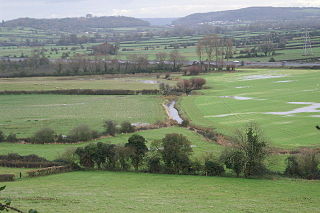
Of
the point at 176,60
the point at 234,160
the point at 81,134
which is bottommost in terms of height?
the point at 81,134

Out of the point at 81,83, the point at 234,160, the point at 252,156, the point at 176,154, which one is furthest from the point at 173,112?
the point at 81,83

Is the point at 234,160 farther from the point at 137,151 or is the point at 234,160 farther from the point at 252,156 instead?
the point at 137,151

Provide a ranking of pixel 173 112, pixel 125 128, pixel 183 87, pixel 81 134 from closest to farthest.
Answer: pixel 81 134 < pixel 125 128 < pixel 173 112 < pixel 183 87

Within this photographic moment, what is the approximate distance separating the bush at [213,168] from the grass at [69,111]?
20776 millimetres

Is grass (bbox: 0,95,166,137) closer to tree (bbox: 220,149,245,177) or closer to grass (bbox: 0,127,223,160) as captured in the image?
grass (bbox: 0,127,223,160)

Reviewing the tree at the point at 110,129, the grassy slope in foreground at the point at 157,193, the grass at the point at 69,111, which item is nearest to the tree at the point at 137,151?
the grassy slope in foreground at the point at 157,193

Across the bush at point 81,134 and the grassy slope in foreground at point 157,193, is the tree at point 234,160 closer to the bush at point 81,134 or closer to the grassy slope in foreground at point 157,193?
the grassy slope in foreground at point 157,193

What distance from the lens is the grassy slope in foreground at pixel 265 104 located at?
45.8 metres

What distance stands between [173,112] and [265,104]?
523 inches

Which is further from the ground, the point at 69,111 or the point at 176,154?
the point at 176,154

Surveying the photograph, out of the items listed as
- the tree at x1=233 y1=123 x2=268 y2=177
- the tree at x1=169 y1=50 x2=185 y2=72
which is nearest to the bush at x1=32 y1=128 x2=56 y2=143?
the tree at x1=233 y1=123 x2=268 y2=177

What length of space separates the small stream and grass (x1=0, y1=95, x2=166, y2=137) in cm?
130

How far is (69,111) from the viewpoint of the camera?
62.1m

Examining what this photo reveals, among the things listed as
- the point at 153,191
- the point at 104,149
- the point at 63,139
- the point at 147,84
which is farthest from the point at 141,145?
the point at 147,84
